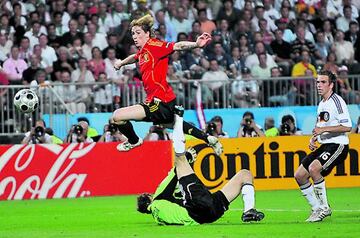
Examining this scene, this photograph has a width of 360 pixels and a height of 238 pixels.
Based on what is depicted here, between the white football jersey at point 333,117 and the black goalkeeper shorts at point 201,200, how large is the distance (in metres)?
2.27

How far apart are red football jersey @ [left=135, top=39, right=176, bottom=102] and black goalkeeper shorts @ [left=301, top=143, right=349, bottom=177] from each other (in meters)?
2.41

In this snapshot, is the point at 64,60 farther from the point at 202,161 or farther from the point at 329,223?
the point at 329,223

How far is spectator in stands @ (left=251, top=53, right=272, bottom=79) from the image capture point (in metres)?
28.0

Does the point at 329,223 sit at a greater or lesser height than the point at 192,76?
lesser

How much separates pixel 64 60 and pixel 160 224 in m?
12.3

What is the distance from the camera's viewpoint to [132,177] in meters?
23.7

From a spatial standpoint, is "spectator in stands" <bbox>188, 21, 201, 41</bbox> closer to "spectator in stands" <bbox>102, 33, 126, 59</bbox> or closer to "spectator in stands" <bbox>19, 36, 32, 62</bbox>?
"spectator in stands" <bbox>102, 33, 126, 59</bbox>

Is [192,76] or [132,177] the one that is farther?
[192,76]

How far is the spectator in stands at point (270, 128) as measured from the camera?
82.3ft

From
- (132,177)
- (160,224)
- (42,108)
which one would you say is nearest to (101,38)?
(42,108)

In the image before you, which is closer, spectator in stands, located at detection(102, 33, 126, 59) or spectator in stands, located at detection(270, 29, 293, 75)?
spectator in stands, located at detection(102, 33, 126, 59)

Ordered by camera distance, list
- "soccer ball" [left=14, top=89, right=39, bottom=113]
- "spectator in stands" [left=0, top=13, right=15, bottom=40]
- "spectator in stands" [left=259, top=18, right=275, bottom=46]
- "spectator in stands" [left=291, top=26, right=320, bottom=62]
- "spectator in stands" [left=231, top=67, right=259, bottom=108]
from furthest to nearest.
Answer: "spectator in stands" [left=259, top=18, right=275, bottom=46] → "spectator in stands" [left=291, top=26, right=320, bottom=62] → "spectator in stands" [left=0, top=13, right=15, bottom=40] → "spectator in stands" [left=231, top=67, right=259, bottom=108] → "soccer ball" [left=14, top=89, right=39, bottom=113]

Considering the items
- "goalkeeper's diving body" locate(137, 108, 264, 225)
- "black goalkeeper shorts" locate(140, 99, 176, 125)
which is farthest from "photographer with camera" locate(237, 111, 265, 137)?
"goalkeeper's diving body" locate(137, 108, 264, 225)

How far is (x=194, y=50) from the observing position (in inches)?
1099
